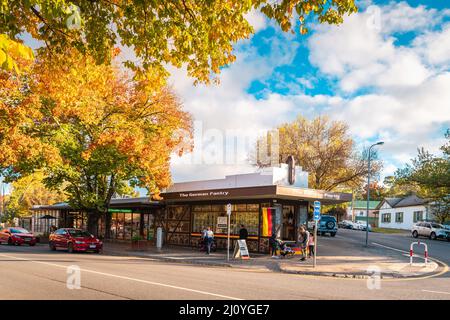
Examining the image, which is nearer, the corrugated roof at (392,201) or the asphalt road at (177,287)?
the asphalt road at (177,287)

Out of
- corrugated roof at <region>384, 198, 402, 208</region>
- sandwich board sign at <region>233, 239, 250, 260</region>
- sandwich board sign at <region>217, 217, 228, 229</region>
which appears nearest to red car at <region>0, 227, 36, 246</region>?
sandwich board sign at <region>217, 217, 228, 229</region>

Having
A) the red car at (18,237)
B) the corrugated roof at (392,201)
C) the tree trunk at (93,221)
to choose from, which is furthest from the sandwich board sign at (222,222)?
the corrugated roof at (392,201)

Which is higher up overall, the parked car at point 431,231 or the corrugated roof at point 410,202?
the corrugated roof at point 410,202

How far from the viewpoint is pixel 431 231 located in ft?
137

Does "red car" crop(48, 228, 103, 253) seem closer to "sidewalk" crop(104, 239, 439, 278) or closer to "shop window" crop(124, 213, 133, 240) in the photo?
"sidewalk" crop(104, 239, 439, 278)

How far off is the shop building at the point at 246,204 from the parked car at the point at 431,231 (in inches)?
733

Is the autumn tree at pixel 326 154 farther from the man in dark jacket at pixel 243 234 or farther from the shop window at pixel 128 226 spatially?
the man in dark jacket at pixel 243 234

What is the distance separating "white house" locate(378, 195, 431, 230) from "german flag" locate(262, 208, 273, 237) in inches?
1604

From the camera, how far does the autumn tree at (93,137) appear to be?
2398 cm

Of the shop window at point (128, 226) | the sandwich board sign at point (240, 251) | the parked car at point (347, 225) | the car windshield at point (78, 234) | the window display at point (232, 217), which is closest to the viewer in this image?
the sandwich board sign at point (240, 251)

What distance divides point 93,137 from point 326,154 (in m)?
25.8

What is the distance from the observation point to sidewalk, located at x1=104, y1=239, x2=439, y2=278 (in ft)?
57.6

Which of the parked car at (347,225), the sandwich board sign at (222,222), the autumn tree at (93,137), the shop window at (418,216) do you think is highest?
the autumn tree at (93,137)

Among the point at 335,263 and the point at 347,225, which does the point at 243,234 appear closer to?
the point at 335,263
